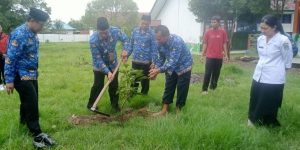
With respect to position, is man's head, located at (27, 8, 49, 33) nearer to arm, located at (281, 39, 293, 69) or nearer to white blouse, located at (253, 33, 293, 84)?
white blouse, located at (253, 33, 293, 84)

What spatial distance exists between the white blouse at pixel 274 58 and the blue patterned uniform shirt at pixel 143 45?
2487 millimetres

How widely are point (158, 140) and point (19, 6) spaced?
25147 millimetres

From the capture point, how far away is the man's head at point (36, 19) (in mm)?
4676

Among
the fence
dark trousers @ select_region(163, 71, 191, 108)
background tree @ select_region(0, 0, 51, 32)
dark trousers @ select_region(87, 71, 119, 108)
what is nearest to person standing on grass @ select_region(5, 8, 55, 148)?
dark trousers @ select_region(87, 71, 119, 108)

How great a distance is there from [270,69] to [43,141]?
3248 mm

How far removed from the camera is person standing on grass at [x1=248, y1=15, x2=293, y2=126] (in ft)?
17.6

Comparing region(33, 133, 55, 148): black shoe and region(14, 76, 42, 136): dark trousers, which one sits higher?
region(14, 76, 42, 136): dark trousers

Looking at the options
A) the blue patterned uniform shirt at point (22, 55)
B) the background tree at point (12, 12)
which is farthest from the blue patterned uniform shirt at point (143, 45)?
Answer: the background tree at point (12, 12)

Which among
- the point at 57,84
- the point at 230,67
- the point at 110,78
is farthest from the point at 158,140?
the point at 230,67

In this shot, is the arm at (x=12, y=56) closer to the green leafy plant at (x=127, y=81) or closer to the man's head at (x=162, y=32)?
the green leafy plant at (x=127, y=81)

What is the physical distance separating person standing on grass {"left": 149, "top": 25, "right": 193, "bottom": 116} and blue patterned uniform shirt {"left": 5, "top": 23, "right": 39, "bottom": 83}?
74.7 inches

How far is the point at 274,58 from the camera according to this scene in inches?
213

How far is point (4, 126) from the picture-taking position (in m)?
5.09

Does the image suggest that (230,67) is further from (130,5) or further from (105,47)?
(130,5)
